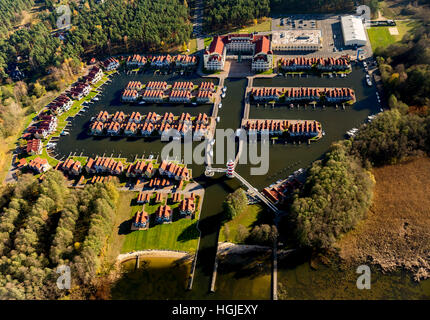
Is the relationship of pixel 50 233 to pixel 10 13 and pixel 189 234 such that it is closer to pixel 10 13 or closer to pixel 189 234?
pixel 189 234

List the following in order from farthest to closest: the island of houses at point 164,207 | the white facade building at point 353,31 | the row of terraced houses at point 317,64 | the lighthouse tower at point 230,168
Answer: the white facade building at point 353,31 < the row of terraced houses at point 317,64 < the lighthouse tower at point 230,168 < the island of houses at point 164,207

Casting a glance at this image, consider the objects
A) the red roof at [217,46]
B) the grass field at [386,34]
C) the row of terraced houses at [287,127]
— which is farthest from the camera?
the grass field at [386,34]

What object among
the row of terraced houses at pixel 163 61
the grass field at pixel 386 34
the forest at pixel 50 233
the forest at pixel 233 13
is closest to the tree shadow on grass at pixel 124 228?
the forest at pixel 50 233

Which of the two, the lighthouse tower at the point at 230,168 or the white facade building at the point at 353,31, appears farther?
the white facade building at the point at 353,31

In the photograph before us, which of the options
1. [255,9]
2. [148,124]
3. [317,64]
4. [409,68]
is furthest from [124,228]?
[255,9]

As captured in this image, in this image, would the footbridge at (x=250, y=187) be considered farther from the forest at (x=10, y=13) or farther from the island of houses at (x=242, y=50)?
the forest at (x=10, y=13)

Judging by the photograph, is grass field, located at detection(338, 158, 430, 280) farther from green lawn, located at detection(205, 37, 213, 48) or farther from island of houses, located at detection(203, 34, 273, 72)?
green lawn, located at detection(205, 37, 213, 48)
